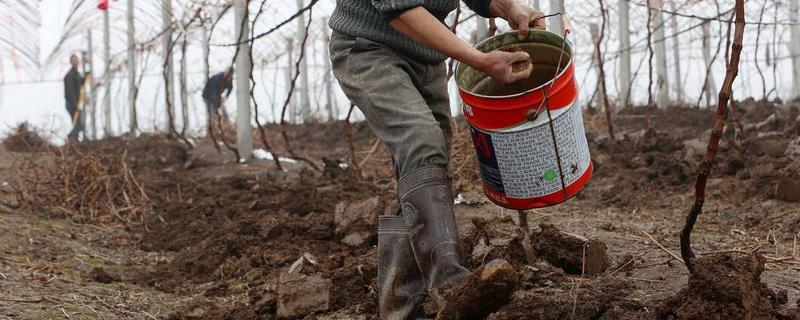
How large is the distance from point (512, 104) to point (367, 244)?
5.11 feet

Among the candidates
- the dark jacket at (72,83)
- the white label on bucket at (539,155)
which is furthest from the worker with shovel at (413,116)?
the dark jacket at (72,83)

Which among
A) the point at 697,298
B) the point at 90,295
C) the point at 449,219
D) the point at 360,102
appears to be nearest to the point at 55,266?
the point at 90,295

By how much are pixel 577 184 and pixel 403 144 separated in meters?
0.48

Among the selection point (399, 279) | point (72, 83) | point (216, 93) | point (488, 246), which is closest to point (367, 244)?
point (488, 246)

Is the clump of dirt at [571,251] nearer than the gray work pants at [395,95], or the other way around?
the gray work pants at [395,95]

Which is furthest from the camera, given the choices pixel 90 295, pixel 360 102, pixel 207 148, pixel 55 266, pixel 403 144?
pixel 207 148

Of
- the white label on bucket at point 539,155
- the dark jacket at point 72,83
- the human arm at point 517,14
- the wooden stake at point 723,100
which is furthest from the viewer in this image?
the dark jacket at point 72,83

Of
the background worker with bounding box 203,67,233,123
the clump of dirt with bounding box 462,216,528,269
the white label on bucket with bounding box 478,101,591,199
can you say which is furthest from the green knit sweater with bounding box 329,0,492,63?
the background worker with bounding box 203,67,233,123

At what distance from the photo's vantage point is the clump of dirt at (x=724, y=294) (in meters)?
1.90

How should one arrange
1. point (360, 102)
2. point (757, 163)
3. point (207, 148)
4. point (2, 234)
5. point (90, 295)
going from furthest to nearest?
point (207, 148) < point (757, 163) < point (2, 234) < point (90, 295) < point (360, 102)

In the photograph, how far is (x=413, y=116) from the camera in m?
2.26

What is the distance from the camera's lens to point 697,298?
1965 millimetres

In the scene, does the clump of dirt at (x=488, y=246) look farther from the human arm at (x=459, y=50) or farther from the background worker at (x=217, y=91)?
the background worker at (x=217, y=91)

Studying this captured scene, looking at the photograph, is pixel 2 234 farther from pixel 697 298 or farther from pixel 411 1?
pixel 697 298
